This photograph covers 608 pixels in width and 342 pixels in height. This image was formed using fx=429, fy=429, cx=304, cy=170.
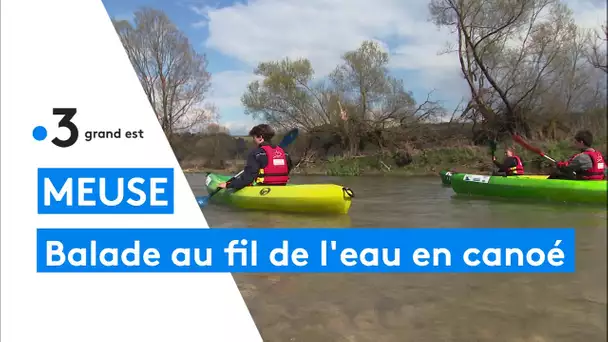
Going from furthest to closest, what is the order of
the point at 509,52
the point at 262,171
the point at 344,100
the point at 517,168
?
the point at 262,171
the point at 517,168
the point at 344,100
the point at 509,52

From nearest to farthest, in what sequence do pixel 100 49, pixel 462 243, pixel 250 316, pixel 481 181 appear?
pixel 462 243 → pixel 250 316 → pixel 481 181 → pixel 100 49

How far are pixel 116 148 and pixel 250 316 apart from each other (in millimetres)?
856

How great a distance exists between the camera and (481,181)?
1682mm

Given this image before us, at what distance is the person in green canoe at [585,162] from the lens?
3.03ft

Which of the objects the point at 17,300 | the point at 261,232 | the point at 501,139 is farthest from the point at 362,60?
the point at 17,300

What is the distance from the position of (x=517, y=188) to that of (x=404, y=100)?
32.8 inches

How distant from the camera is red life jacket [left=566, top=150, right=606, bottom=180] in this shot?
904 millimetres

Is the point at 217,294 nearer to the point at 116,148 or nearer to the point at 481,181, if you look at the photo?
the point at 116,148

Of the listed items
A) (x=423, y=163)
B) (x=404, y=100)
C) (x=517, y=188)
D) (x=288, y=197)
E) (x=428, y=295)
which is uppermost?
(x=404, y=100)

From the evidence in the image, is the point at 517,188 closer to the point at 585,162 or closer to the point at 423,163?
the point at 423,163

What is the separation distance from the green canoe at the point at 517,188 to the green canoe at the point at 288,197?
18.8 inches

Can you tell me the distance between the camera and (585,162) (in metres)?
1.06

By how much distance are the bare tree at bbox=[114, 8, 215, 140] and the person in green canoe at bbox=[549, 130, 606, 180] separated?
1.12 metres

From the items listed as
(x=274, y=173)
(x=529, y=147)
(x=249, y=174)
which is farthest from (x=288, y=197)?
(x=529, y=147)
